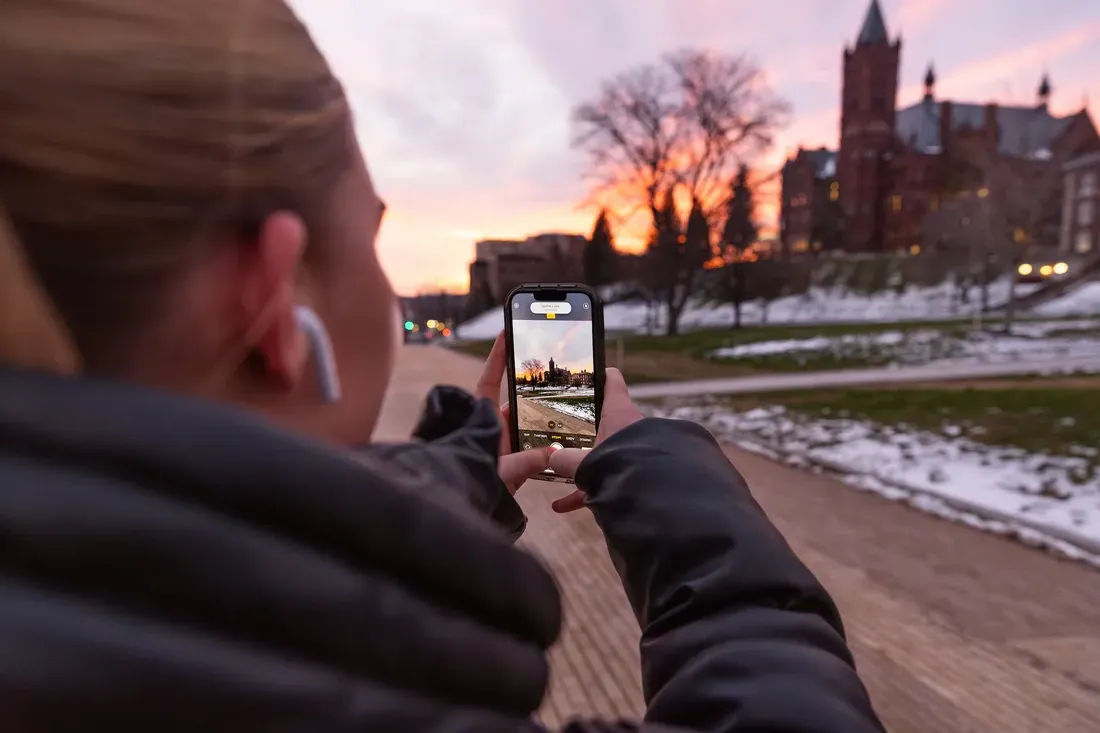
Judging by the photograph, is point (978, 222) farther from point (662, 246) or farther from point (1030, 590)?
point (1030, 590)

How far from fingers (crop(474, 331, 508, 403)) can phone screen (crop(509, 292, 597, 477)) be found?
3.2 inches

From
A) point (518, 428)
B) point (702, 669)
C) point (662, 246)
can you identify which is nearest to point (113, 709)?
point (702, 669)

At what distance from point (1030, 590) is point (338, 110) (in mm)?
6068

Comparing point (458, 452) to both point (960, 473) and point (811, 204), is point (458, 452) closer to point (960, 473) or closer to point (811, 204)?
point (960, 473)

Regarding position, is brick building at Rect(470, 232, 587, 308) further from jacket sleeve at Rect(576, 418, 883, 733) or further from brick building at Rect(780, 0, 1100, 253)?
brick building at Rect(780, 0, 1100, 253)

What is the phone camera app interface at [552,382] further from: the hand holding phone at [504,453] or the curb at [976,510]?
the curb at [976,510]

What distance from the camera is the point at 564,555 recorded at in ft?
19.7

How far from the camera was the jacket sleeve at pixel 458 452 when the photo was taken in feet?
2.65

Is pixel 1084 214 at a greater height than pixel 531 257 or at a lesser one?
greater

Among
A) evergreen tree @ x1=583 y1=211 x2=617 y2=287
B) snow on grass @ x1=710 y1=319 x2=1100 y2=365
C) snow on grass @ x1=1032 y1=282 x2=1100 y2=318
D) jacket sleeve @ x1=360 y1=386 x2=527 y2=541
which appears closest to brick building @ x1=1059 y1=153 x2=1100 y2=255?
snow on grass @ x1=1032 y1=282 x2=1100 y2=318

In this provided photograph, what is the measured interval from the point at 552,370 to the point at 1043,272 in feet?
180

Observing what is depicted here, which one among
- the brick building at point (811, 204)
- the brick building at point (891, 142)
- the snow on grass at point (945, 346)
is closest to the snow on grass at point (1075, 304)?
the snow on grass at point (945, 346)

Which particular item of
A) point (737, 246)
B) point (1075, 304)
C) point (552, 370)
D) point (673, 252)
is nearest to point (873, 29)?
point (737, 246)

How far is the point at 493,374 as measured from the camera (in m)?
1.50
